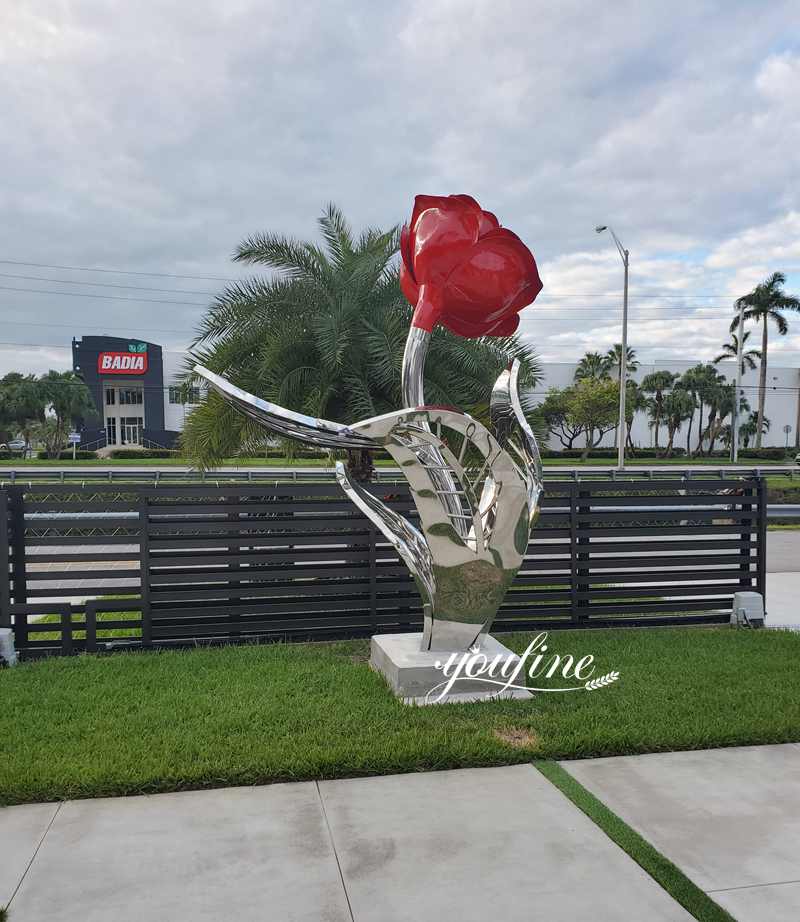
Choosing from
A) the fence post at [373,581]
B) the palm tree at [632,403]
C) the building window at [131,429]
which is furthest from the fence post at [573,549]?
the building window at [131,429]

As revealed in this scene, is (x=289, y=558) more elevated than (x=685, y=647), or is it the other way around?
(x=289, y=558)

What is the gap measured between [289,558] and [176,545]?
3.23 feet

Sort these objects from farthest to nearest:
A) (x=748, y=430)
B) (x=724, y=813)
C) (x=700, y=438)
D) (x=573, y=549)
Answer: (x=748, y=430), (x=700, y=438), (x=573, y=549), (x=724, y=813)

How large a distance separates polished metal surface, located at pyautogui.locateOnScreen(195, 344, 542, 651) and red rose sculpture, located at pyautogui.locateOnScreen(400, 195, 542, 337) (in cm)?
31

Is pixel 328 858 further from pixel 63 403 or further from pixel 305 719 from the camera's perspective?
pixel 63 403

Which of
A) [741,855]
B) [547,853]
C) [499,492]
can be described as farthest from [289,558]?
[741,855]

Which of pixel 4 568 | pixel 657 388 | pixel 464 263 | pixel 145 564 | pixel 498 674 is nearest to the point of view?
pixel 464 263

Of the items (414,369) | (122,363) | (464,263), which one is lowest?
(414,369)

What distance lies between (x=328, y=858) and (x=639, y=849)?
1330 mm

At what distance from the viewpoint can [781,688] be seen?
5250 mm

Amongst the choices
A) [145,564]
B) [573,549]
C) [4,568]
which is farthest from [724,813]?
[4,568]

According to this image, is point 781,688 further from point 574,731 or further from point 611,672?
point 574,731

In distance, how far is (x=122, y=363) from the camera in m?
49.7

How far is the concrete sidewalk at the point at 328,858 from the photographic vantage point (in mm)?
2777
